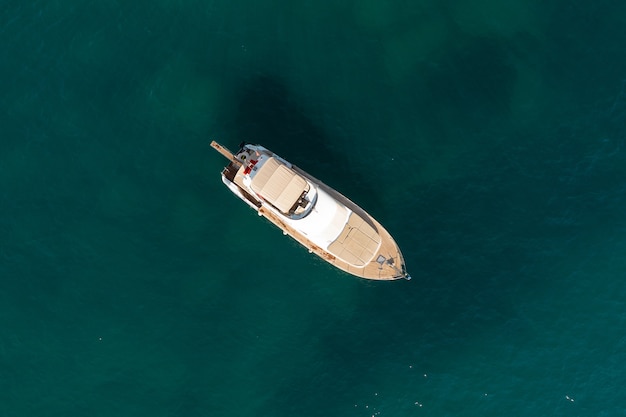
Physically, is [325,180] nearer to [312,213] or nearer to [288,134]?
[288,134]

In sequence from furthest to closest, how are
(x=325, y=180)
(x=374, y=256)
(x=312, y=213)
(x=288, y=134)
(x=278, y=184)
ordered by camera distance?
(x=288, y=134) → (x=325, y=180) → (x=374, y=256) → (x=312, y=213) → (x=278, y=184)

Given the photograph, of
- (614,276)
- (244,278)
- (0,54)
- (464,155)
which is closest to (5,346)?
(244,278)

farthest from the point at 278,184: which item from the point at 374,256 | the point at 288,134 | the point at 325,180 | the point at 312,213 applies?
the point at 374,256

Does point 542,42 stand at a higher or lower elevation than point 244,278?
higher

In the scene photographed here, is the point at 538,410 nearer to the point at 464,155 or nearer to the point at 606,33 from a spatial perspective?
the point at 464,155

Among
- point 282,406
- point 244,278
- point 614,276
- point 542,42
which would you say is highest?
point 542,42
